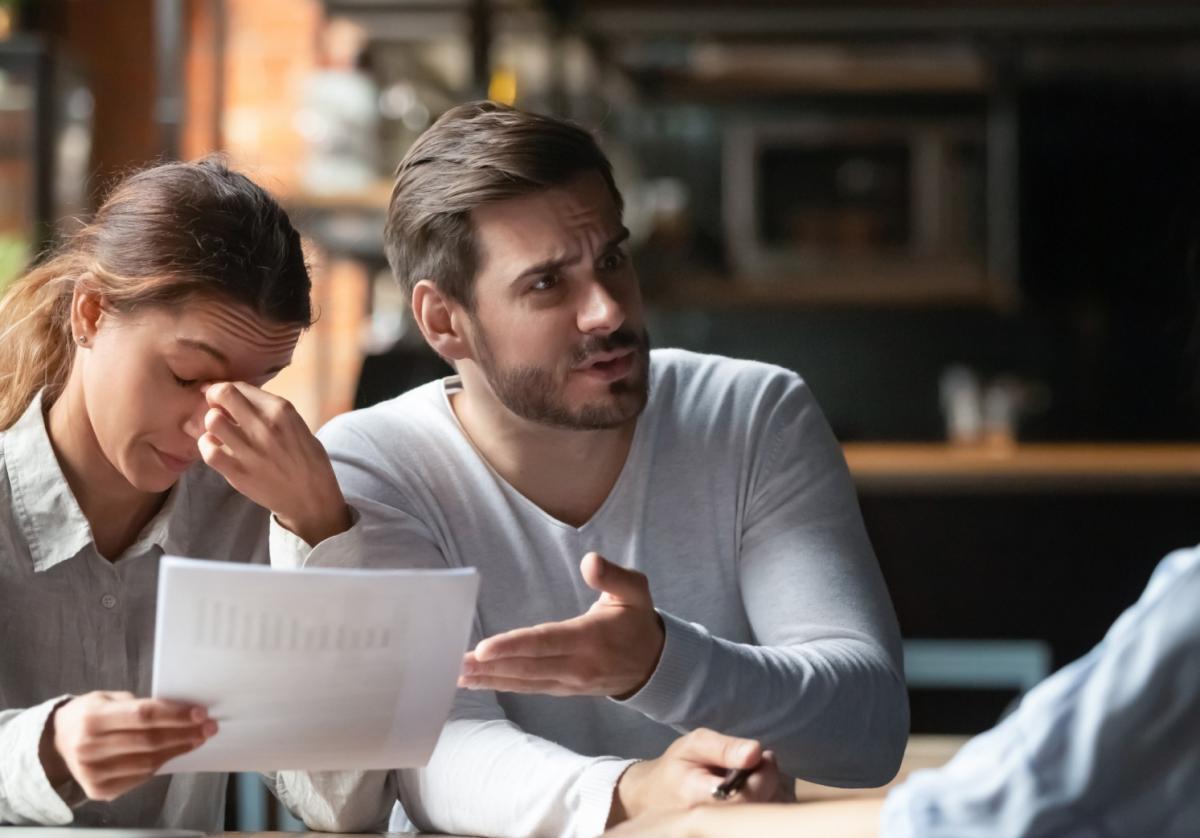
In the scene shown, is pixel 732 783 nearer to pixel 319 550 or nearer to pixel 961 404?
pixel 319 550

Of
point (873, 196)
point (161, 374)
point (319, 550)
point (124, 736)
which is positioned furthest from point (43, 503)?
point (873, 196)

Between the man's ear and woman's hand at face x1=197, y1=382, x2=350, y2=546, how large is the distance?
332 mm

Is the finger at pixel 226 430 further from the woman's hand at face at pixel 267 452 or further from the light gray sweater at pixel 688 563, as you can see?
the light gray sweater at pixel 688 563

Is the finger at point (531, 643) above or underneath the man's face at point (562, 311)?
underneath

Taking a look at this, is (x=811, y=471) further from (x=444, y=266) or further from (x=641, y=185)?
(x=641, y=185)

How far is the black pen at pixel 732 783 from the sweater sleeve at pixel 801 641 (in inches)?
4.6

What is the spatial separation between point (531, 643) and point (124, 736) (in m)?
0.28

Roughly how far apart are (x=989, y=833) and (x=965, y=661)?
2.31m

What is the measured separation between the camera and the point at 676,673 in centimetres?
120

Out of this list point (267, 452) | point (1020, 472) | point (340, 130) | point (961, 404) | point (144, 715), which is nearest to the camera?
point (144, 715)

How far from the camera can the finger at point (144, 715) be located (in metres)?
1.01

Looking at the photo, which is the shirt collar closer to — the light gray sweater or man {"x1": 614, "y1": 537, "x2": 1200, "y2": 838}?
the light gray sweater

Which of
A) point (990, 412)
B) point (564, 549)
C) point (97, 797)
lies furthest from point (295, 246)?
point (990, 412)

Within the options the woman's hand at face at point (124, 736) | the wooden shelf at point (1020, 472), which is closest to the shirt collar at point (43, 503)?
the woman's hand at face at point (124, 736)
